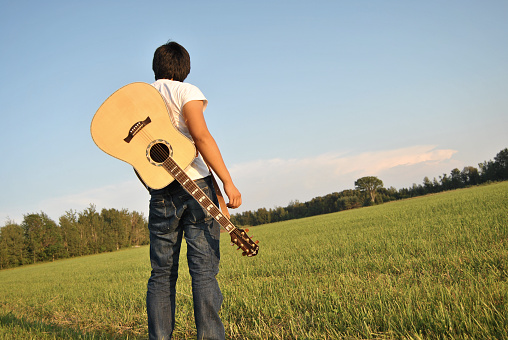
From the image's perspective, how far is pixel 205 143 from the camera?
90.7 inches

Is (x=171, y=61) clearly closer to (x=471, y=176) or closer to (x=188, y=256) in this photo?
(x=188, y=256)

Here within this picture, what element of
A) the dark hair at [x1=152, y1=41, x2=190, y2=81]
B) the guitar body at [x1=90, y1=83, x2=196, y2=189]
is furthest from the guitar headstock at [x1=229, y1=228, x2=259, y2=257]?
the dark hair at [x1=152, y1=41, x2=190, y2=81]

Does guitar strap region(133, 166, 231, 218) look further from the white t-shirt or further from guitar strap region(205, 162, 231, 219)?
the white t-shirt

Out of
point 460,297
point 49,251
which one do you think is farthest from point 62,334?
point 49,251

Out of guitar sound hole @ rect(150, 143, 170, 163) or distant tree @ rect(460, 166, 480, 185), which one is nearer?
guitar sound hole @ rect(150, 143, 170, 163)

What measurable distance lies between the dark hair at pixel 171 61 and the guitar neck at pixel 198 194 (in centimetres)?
85

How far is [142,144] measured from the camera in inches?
95.0

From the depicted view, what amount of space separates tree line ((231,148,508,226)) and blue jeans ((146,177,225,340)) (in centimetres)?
6820

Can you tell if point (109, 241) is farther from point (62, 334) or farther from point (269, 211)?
point (62, 334)

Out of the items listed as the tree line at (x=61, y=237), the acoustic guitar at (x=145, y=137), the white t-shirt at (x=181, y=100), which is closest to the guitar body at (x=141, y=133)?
the acoustic guitar at (x=145, y=137)

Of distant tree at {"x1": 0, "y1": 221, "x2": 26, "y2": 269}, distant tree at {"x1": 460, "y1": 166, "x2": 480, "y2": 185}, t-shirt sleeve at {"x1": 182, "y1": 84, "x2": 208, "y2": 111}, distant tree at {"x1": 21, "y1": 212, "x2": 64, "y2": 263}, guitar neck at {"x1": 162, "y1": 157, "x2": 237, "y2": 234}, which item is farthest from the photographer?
distant tree at {"x1": 460, "y1": 166, "x2": 480, "y2": 185}

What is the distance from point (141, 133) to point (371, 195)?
3775 inches

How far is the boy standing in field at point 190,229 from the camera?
226 centimetres

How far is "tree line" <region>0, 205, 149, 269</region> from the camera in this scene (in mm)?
53925
